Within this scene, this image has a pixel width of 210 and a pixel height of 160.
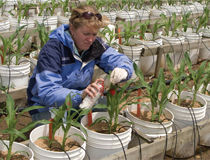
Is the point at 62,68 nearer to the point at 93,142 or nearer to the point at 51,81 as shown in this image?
the point at 51,81

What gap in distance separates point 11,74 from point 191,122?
1.77m

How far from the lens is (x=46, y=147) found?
5.75 feet

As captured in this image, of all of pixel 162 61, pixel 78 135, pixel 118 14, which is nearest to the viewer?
pixel 78 135

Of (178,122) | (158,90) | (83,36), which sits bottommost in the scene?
(178,122)

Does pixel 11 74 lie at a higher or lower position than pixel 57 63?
lower

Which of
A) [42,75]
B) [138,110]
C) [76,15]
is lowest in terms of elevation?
[138,110]

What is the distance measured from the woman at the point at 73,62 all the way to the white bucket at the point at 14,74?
24.0 inches

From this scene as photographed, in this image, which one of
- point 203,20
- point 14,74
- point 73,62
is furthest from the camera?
point 203,20

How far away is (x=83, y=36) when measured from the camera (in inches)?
79.5

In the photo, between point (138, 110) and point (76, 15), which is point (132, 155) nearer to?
point (138, 110)

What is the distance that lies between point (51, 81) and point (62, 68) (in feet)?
0.75

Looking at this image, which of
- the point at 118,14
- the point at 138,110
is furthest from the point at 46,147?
the point at 118,14

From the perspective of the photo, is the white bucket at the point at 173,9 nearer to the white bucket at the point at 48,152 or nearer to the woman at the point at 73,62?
the woman at the point at 73,62

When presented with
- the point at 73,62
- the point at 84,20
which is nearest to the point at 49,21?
the point at 73,62
